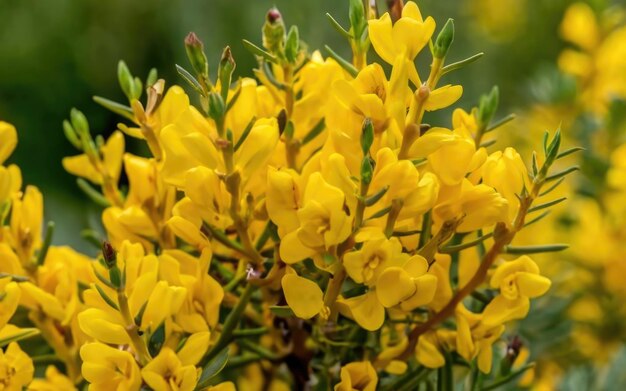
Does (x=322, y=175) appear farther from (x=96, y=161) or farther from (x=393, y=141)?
(x=96, y=161)

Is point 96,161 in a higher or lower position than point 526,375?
higher

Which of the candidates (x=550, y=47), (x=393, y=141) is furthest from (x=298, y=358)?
(x=550, y=47)

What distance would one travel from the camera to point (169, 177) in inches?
18.6

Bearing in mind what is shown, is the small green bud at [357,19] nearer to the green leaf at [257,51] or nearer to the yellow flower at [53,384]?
the green leaf at [257,51]

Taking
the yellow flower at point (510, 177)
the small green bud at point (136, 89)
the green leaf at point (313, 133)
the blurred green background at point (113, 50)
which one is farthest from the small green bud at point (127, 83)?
the blurred green background at point (113, 50)

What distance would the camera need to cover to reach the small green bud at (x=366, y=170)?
0.42 meters

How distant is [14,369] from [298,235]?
0.17 metres

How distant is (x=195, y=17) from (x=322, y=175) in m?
1.25

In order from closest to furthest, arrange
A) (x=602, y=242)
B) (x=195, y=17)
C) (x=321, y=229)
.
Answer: (x=321, y=229)
(x=602, y=242)
(x=195, y=17)

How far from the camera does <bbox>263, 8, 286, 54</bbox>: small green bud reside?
19.3 inches

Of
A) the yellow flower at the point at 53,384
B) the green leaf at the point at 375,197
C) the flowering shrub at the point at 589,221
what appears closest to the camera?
the green leaf at the point at 375,197

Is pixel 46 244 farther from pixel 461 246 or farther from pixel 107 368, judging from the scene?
pixel 461 246

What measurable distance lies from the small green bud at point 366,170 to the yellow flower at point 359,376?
117 mm

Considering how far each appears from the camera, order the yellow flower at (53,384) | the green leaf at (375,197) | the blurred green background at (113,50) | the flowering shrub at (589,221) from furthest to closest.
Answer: the blurred green background at (113,50) < the flowering shrub at (589,221) < the yellow flower at (53,384) < the green leaf at (375,197)
